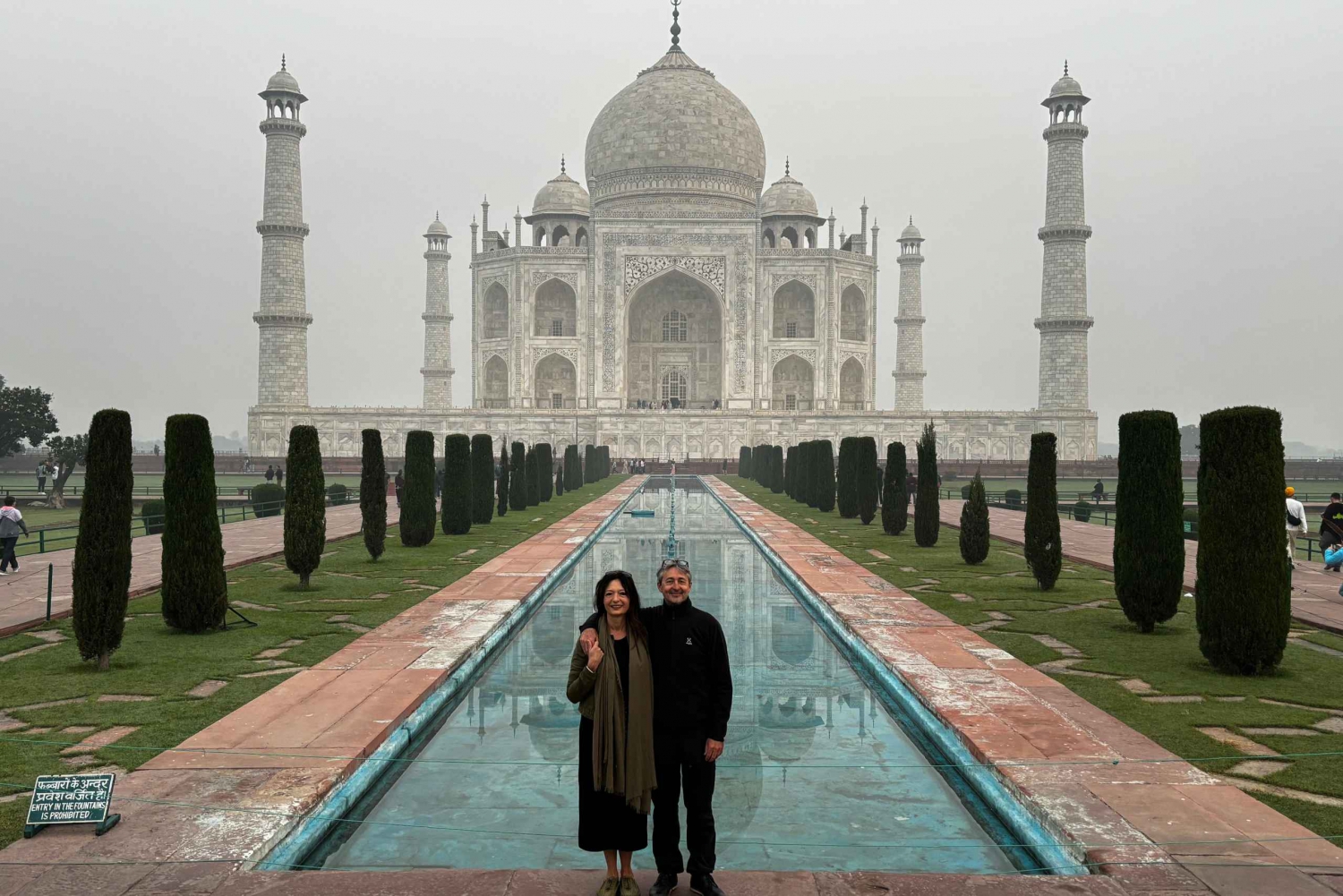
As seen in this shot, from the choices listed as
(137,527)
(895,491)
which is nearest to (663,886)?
(895,491)

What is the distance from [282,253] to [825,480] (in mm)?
24248

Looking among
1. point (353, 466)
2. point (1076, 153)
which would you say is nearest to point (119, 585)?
point (353, 466)

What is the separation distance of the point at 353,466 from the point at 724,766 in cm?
3610

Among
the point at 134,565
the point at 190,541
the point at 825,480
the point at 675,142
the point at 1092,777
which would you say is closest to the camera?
the point at 1092,777

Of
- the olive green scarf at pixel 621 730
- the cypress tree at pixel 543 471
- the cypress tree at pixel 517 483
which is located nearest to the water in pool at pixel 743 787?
the olive green scarf at pixel 621 730

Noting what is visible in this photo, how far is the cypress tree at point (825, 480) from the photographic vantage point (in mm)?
21062

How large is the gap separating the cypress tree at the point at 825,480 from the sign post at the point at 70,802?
17764 millimetres

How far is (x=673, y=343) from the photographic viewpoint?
49.0 m

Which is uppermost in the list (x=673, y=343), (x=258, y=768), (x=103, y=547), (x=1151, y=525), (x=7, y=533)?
(x=673, y=343)

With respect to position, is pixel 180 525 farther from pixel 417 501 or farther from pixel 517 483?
pixel 517 483

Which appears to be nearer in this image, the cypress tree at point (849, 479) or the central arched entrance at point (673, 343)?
the cypress tree at point (849, 479)

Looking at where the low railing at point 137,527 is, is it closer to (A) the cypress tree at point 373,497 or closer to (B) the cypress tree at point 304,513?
(B) the cypress tree at point 304,513

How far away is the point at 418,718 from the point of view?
5367 millimetres

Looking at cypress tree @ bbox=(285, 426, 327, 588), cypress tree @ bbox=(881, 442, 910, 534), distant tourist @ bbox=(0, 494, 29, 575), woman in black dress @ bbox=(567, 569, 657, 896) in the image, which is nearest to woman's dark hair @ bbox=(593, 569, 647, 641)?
woman in black dress @ bbox=(567, 569, 657, 896)
